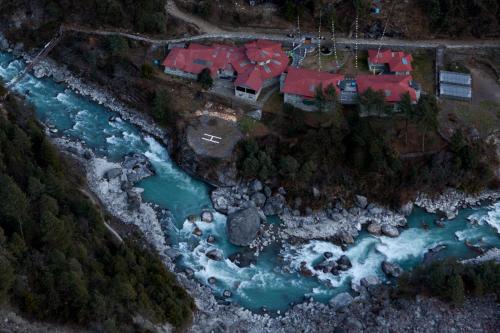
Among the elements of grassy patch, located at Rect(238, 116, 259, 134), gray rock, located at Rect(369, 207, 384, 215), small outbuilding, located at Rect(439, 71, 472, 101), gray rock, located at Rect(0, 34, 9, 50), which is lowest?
gray rock, located at Rect(369, 207, 384, 215)

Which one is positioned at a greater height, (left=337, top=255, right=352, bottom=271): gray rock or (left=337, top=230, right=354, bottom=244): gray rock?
(left=337, top=230, right=354, bottom=244): gray rock

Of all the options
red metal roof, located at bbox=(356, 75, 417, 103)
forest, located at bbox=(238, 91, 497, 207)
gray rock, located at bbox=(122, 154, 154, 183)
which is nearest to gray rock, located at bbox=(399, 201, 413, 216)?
forest, located at bbox=(238, 91, 497, 207)

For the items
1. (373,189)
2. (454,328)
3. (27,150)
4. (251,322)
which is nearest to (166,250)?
(251,322)

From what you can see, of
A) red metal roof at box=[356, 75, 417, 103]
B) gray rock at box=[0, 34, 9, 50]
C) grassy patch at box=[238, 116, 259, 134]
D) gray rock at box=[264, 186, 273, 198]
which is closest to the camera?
gray rock at box=[264, 186, 273, 198]

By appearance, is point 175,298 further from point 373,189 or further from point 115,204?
point 373,189

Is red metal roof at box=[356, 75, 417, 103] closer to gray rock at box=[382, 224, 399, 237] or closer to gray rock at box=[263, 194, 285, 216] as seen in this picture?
gray rock at box=[382, 224, 399, 237]

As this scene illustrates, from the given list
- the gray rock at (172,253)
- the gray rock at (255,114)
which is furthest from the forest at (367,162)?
the gray rock at (172,253)

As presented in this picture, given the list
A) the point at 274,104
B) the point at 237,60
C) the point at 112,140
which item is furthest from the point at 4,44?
the point at 274,104
